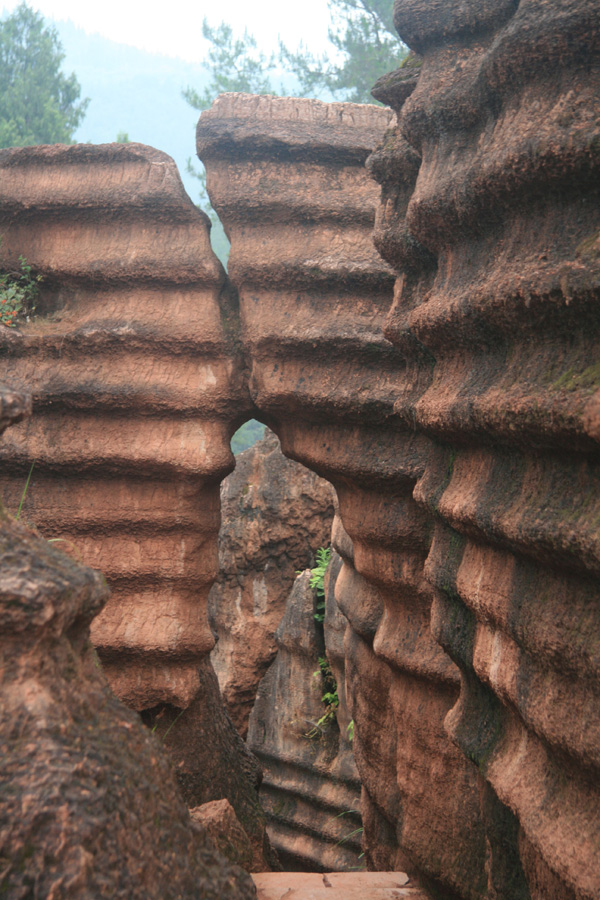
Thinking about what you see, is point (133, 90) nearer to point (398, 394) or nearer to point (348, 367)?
point (348, 367)

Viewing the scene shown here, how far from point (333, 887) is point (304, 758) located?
4.25 m

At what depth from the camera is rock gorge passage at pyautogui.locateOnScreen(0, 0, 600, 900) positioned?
1.61 meters

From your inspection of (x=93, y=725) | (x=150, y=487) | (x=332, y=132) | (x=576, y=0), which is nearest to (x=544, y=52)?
(x=576, y=0)

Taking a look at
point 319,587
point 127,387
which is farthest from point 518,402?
point 319,587

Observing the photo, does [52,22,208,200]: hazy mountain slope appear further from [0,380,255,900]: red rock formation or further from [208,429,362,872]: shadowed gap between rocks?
[0,380,255,900]: red rock formation

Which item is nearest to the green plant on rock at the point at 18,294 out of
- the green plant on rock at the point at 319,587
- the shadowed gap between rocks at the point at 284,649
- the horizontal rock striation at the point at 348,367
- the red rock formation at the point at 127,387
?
the red rock formation at the point at 127,387

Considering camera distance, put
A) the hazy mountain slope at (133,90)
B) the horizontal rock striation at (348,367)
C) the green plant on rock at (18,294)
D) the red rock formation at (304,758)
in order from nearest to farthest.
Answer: the horizontal rock striation at (348,367)
the green plant on rock at (18,294)
the red rock formation at (304,758)
the hazy mountain slope at (133,90)

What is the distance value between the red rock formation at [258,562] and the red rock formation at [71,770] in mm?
5856

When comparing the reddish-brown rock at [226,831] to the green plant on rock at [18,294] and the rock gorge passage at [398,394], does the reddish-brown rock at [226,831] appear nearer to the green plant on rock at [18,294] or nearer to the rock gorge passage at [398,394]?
the rock gorge passage at [398,394]

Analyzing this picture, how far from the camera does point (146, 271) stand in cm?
404

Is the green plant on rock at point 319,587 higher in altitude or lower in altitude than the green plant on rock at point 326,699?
higher

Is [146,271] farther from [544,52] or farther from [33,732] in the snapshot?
[33,732]

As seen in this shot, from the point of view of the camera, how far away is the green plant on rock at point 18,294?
420cm

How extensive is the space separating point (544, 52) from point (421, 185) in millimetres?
506
